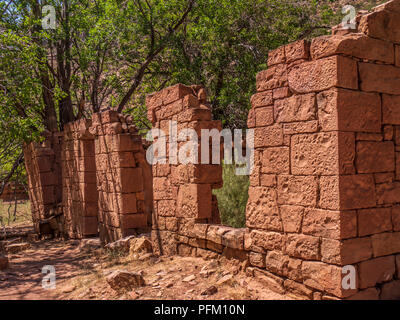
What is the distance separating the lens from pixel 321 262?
426 cm

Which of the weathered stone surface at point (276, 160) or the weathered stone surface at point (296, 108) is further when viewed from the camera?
the weathered stone surface at point (276, 160)

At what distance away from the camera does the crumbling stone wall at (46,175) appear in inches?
485

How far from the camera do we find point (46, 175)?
12414 mm

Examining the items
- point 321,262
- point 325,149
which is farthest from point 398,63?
point 321,262

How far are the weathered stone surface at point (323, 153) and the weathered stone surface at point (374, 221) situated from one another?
493 mm

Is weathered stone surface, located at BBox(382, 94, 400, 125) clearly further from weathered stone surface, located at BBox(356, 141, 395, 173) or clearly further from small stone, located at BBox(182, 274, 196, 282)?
small stone, located at BBox(182, 274, 196, 282)

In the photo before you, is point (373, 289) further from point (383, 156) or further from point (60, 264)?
point (60, 264)

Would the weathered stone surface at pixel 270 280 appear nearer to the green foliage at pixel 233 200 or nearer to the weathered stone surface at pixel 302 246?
the weathered stone surface at pixel 302 246

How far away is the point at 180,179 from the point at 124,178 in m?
2.33

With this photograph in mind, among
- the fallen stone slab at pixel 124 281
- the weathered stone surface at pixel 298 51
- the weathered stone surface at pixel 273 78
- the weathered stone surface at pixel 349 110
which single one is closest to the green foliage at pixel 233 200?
the fallen stone slab at pixel 124 281

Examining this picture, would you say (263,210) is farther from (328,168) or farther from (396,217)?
(396,217)

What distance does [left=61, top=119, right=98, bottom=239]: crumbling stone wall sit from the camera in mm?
10422

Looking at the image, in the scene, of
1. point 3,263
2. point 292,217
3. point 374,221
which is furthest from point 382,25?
point 3,263

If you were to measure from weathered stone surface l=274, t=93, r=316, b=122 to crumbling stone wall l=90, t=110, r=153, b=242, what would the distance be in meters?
4.55
